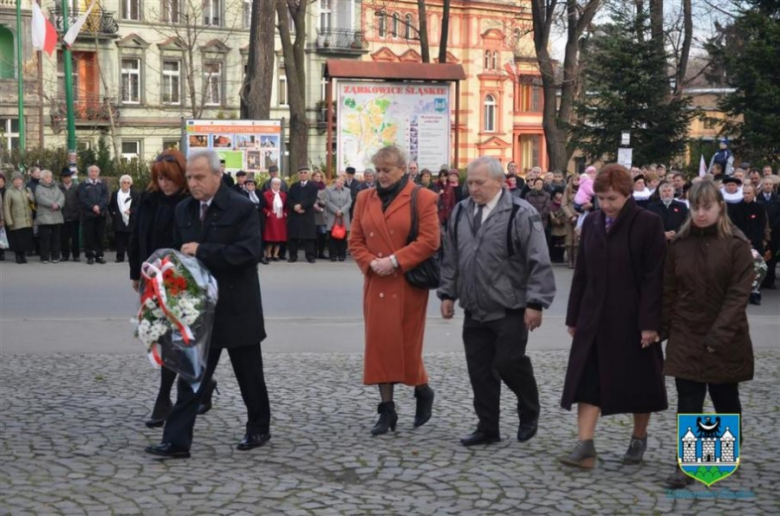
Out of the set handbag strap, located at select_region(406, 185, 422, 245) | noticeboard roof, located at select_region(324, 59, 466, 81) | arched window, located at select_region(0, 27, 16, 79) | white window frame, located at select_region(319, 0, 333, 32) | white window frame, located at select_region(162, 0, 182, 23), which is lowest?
handbag strap, located at select_region(406, 185, 422, 245)

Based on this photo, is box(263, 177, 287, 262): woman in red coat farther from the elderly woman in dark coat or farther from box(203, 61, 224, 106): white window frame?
box(203, 61, 224, 106): white window frame

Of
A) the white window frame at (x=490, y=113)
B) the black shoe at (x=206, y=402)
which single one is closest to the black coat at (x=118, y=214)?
the black shoe at (x=206, y=402)

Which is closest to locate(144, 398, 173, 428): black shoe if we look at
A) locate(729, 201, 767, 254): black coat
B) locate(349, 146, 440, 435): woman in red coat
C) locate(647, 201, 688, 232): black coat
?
locate(349, 146, 440, 435): woman in red coat

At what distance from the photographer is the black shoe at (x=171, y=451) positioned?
24.7 feet

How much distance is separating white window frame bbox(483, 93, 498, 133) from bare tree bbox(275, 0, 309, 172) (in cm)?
3830

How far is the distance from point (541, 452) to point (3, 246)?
645 inches

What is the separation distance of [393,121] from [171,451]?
67.6 ft

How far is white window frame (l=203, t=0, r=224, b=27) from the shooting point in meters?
61.6

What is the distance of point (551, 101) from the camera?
38938 millimetres

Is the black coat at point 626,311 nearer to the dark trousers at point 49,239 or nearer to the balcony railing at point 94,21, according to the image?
the dark trousers at point 49,239

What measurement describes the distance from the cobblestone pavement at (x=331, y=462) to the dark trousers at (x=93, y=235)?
1277 centimetres

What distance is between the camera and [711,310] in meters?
7.01

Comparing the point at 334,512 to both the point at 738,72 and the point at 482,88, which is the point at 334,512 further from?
the point at 482,88

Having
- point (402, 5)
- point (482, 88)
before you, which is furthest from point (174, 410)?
point (482, 88)
